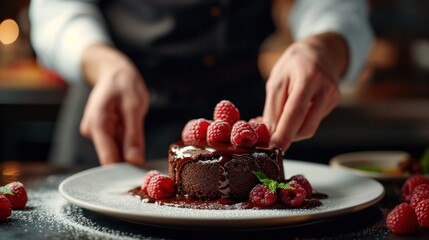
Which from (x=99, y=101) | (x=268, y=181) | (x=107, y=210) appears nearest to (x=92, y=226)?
(x=107, y=210)

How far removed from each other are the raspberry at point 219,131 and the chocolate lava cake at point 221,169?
2 centimetres

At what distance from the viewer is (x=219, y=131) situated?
5.32 feet

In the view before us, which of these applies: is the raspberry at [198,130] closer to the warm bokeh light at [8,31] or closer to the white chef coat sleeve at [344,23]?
the white chef coat sleeve at [344,23]

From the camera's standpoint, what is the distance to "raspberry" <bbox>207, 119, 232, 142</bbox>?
1.62 m

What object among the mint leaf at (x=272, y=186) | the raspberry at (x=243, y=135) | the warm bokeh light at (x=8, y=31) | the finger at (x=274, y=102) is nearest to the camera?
the mint leaf at (x=272, y=186)

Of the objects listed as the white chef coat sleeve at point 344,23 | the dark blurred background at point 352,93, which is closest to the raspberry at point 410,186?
the white chef coat sleeve at point 344,23

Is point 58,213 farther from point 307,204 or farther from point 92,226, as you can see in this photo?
point 307,204

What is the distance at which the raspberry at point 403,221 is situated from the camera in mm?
1297

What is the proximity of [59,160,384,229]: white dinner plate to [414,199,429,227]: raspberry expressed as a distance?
10cm

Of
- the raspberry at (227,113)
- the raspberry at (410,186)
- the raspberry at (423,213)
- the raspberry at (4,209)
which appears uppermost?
the raspberry at (227,113)

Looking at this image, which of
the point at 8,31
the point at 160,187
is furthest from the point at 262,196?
the point at 8,31

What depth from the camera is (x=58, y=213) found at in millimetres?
1476

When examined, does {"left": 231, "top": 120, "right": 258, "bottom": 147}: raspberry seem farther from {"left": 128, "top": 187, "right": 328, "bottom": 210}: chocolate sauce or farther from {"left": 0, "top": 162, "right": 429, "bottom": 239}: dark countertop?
{"left": 0, "top": 162, "right": 429, "bottom": 239}: dark countertop

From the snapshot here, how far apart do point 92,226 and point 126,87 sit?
0.72 metres
